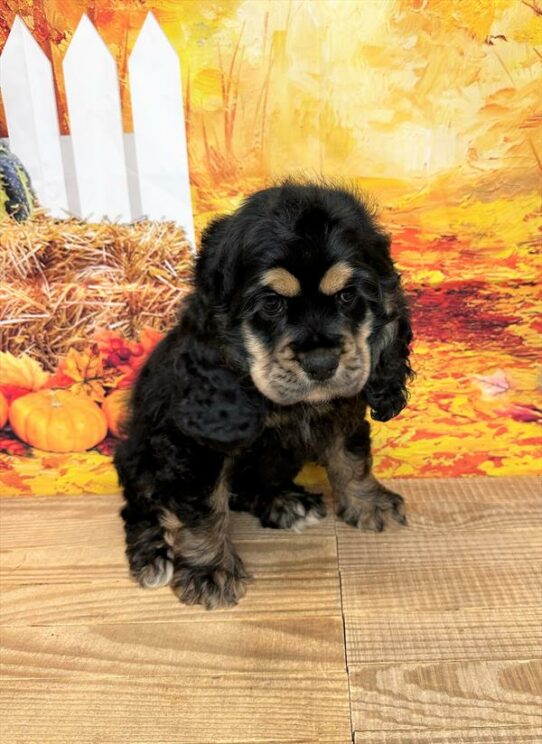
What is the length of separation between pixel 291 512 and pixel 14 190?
6.01 ft

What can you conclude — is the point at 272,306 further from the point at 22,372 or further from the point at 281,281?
the point at 22,372

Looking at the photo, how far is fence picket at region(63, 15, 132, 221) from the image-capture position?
8.71 feet

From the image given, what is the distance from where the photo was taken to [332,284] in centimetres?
201

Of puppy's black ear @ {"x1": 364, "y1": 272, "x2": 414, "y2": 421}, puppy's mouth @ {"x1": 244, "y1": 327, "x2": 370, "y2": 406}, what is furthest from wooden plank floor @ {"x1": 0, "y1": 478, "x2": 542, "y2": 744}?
puppy's mouth @ {"x1": 244, "y1": 327, "x2": 370, "y2": 406}

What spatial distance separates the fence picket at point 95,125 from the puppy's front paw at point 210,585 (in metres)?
1.53

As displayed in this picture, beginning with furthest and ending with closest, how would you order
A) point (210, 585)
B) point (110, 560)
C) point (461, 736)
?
1. point (110, 560)
2. point (210, 585)
3. point (461, 736)

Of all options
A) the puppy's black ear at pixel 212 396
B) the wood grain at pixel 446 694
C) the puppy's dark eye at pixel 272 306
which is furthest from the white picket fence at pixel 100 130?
the wood grain at pixel 446 694

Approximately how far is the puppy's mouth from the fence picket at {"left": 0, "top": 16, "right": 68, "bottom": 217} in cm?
130

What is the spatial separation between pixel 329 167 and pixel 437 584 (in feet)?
5.63

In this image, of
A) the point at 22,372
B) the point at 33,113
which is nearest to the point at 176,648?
the point at 22,372

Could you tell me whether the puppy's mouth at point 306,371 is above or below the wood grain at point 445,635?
above

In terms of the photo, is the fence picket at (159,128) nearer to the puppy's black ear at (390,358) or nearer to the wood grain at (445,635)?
→ the puppy's black ear at (390,358)

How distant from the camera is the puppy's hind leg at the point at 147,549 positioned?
98.0 inches

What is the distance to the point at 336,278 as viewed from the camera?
200cm
